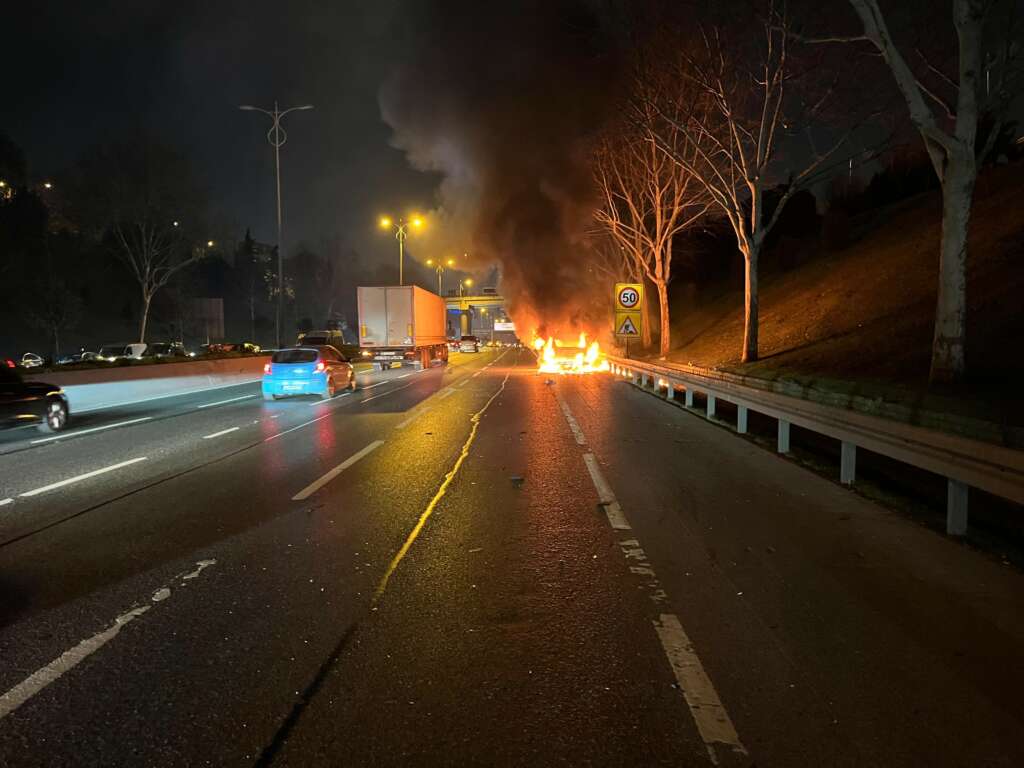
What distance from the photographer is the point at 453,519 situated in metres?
6.47

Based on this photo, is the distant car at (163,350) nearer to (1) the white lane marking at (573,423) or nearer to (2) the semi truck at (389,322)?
(2) the semi truck at (389,322)

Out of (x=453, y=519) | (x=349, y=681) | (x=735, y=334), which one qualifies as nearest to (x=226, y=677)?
(x=349, y=681)

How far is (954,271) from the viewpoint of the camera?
1159cm

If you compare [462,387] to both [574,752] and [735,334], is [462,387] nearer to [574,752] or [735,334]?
[735,334]

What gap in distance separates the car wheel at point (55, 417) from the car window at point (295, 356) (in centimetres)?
611

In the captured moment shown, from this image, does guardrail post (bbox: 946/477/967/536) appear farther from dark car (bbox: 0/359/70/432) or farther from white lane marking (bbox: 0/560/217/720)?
dark car (bbox: 0/359/70/432)

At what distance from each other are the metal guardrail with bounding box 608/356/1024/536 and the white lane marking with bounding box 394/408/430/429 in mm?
6207

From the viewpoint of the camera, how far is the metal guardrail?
5523 millimetres

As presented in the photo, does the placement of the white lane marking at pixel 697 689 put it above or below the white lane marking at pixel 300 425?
below

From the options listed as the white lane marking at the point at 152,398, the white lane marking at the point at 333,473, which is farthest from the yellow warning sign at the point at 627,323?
the white lane marking at the point at 333,473

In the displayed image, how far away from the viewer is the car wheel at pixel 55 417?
1273cm

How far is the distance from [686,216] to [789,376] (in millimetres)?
17858

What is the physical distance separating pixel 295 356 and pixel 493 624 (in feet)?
53.0

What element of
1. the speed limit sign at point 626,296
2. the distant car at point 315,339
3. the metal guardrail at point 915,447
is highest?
the speed limit sign at point 626,296
